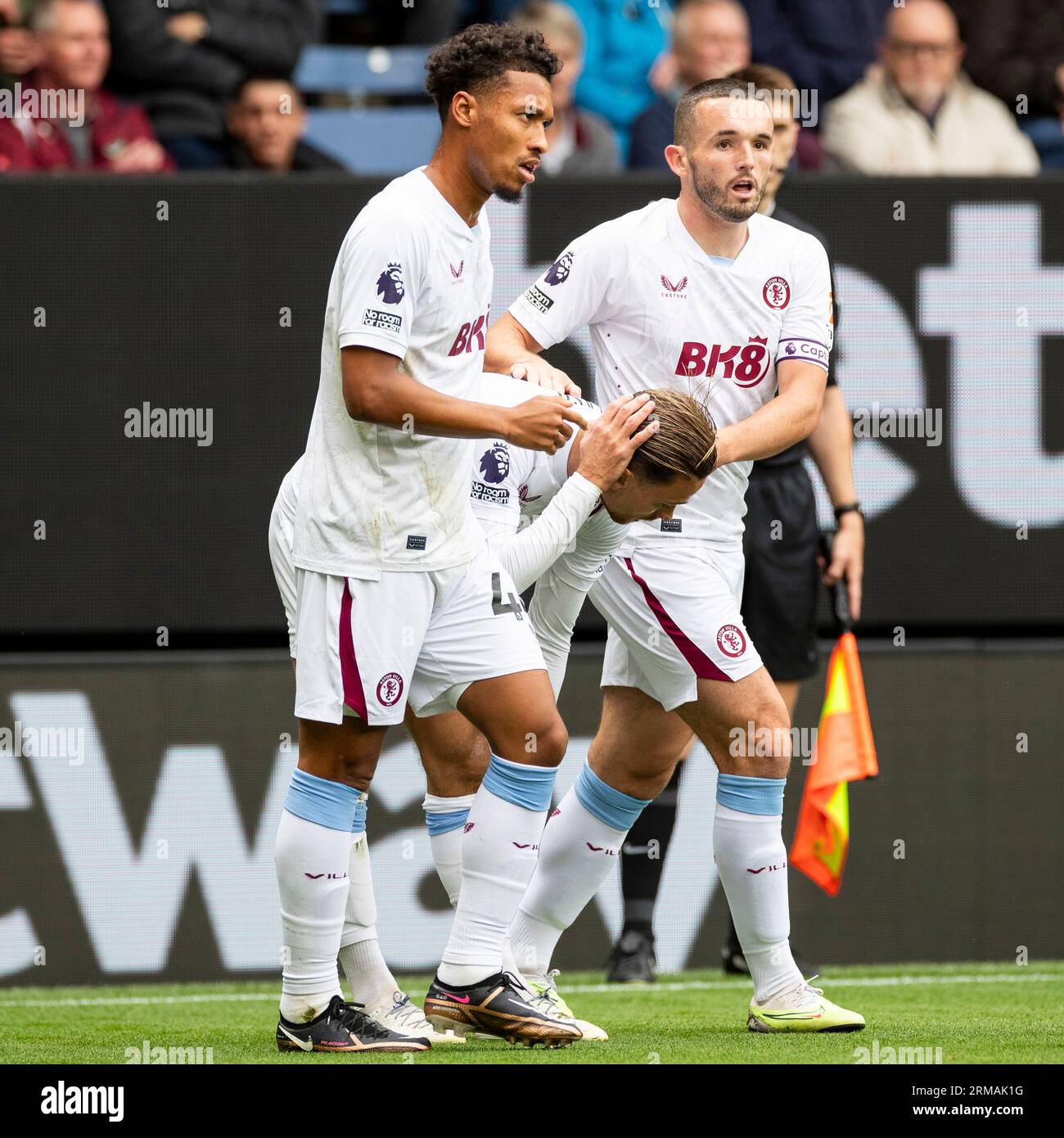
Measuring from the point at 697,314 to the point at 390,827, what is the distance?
2447 millimetres

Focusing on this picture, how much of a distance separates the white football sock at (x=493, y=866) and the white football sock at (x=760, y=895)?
0.61 metres

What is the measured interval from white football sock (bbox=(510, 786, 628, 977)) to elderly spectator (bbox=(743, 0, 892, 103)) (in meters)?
4.25

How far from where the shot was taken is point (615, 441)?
418 cm

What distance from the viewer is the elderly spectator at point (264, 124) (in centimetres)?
710

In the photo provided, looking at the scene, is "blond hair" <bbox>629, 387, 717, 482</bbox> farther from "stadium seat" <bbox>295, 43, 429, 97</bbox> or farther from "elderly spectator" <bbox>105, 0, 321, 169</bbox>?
"stadium seat" <bbox>295, 43, 429, 97</bbox>

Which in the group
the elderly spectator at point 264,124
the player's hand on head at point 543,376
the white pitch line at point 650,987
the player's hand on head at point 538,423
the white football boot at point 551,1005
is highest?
the elderly spectator at point 264,124

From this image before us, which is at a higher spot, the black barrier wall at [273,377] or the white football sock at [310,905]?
the black barrier wall at [273,377]

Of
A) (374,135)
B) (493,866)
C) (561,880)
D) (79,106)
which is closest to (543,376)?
(493,866)

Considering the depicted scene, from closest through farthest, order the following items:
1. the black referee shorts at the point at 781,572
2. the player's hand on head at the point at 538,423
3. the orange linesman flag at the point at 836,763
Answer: the player's hand on head at the point at 538,423, the orange linesman flag at the point at 836,763, the black referee shorts at the point at 781,572

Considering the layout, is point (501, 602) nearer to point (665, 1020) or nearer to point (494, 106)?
point (494, 106)

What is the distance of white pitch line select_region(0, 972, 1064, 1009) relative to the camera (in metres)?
5.86

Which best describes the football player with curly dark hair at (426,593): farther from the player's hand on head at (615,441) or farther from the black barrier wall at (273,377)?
the black barrier wall at (273,377)

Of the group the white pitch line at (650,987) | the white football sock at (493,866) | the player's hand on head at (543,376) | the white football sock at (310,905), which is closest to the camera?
the white football sock at (310,905)

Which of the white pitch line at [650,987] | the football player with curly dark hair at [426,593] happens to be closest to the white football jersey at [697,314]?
the football player with curly dark hair at [426,593]
